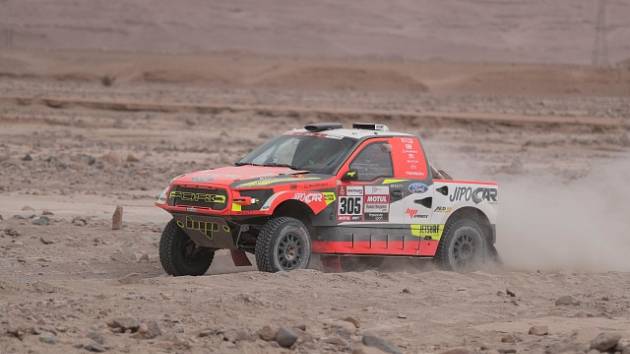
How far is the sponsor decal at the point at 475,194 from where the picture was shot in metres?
14.8

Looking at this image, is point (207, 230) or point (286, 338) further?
point (207, 230)

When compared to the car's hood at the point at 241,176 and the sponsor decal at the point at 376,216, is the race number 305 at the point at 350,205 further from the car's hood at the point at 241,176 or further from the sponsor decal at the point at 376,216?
the car's hood at the point at 241,176

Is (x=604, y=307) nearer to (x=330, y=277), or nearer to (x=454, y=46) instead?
(x=330, y=277)

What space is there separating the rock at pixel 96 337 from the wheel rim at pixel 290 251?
3591 mm

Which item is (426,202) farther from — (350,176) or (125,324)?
(125,324)

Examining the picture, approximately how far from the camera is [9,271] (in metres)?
14.2

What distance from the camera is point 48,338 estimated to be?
31.1 feet

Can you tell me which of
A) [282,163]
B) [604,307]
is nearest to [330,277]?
[282,163]

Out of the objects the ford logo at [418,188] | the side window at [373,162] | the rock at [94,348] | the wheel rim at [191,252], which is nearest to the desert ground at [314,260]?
the rock at [94,348]

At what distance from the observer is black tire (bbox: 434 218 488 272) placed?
14.7m

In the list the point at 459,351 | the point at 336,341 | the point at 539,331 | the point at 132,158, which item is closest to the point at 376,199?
the point at 539,331

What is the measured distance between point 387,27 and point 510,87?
5242cm

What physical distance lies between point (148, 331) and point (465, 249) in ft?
19.5

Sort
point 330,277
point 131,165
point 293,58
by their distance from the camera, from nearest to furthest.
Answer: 1. point 330,277
2. point 131,165
3. point 293,58
